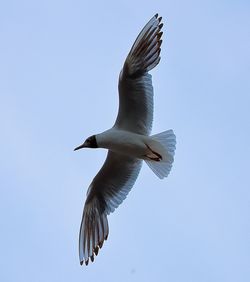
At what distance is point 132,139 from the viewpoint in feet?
35.3

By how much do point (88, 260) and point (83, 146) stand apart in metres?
1.34

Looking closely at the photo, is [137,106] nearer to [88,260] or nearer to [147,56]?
[147,56]

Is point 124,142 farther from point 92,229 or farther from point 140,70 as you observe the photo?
point 92,229

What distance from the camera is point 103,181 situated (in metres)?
11.5

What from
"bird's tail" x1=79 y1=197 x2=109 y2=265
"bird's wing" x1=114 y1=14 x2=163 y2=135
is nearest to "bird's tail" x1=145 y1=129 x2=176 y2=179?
"bird's wing" x1=114 y1=14 x2=163 y2=135

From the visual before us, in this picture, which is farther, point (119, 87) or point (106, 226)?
point (106, 226)

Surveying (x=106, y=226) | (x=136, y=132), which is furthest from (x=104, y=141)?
(x=106, y=226)

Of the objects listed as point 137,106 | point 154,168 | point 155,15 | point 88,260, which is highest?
point 155,15

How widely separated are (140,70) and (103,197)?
5.70 feet

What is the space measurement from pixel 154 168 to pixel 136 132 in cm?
45

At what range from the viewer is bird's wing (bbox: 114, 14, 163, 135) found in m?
10.7

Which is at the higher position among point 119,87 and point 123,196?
point 119,87

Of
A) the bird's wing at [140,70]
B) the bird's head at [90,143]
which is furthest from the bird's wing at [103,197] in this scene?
the bird's wing at [140,70]

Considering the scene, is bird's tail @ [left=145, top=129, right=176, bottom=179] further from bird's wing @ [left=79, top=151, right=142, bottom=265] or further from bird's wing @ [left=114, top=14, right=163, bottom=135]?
bird's wing @ [left=79, top=151, right=142, bottom=265]
